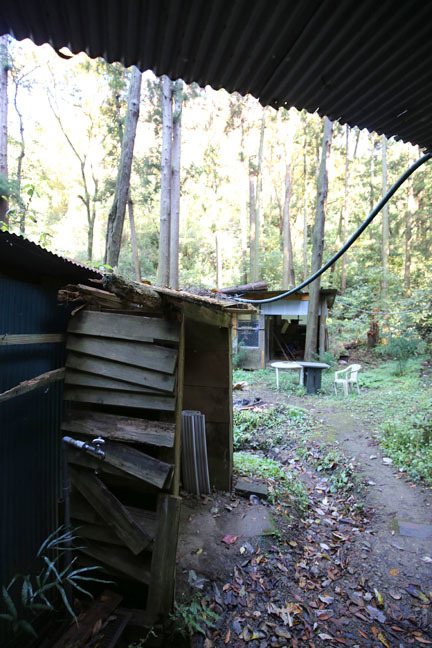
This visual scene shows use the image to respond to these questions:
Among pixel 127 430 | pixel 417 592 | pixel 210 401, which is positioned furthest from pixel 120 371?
pixel 417 592

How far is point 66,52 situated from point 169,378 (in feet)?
7.64

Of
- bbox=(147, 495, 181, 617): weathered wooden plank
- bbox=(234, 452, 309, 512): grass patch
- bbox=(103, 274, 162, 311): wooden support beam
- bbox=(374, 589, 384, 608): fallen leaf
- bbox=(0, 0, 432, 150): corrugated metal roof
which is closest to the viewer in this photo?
bbox=(0, 0, 432, 150): corrugated metal roof

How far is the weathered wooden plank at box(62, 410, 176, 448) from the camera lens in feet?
8.72

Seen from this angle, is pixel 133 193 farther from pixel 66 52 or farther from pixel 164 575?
pixel 164 575

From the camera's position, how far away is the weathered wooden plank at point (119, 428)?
105 inches

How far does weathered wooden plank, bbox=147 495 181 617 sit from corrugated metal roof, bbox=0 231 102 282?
7.06ft

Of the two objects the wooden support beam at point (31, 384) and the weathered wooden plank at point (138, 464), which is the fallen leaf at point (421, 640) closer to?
the weathered wooden plank at point (138, 464)

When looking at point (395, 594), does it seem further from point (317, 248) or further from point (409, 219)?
point (409, 219)

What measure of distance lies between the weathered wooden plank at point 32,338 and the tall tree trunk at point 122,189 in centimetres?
465

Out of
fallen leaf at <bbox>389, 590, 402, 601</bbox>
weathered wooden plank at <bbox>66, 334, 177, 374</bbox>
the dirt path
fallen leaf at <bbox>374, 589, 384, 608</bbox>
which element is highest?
weathered wooden plank at <bbox>66, 334, 177, 374</bbox>

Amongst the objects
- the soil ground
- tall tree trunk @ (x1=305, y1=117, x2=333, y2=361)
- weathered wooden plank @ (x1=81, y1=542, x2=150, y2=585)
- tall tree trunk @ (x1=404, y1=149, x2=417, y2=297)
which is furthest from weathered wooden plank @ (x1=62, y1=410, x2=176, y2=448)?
tall tree trunk @ (x1=404, y1=149, x2=417, y2=297)

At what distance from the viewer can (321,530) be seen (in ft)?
13.2

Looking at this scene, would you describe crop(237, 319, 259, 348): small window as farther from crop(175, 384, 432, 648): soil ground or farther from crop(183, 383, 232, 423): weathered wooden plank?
crop(183, 383, 232, 423): weathered wooden plank

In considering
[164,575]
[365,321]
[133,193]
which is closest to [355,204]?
[365,321]
